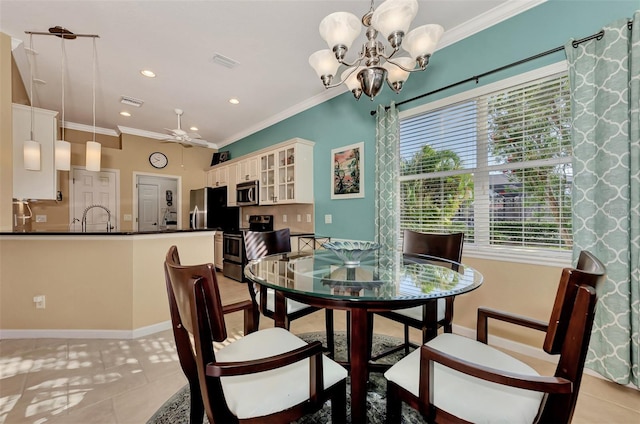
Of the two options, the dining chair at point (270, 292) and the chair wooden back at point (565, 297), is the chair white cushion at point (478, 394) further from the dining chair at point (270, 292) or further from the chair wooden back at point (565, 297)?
the dining chair at point (270, 292)

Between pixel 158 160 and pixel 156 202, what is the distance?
899 millimetres

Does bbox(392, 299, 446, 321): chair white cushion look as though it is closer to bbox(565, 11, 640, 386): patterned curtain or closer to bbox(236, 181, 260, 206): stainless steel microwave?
bbox(565, 11, 640, 386): patterned curtain

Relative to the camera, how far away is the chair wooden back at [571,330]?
2.32ft

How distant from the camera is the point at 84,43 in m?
2.72

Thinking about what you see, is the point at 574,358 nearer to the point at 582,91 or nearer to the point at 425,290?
the point at 425,290

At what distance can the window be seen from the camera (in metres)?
2.08

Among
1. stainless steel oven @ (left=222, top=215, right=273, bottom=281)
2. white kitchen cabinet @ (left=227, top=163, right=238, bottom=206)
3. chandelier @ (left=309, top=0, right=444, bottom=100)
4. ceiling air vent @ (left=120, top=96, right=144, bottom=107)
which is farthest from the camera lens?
white kitchen cabinet @ (left=227, top=163, right=238, bottom=206)

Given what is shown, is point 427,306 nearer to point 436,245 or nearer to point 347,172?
point 436,245

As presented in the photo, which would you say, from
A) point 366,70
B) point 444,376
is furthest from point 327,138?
point 444,376

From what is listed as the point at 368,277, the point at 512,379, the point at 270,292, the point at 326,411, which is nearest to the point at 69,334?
the point at 270,292

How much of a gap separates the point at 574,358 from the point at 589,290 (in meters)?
0.20

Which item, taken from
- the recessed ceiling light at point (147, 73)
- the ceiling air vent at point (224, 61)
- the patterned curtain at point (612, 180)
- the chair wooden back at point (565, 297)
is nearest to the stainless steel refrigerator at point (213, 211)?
the recessed ceiling light at point (147, 73)

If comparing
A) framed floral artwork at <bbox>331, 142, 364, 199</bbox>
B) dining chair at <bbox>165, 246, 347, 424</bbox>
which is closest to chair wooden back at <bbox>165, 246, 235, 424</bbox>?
dining chair at <bbox>165, 246, 347, 424</bbox>

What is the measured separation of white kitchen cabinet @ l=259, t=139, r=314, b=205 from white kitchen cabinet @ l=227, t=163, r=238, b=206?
1.03m
